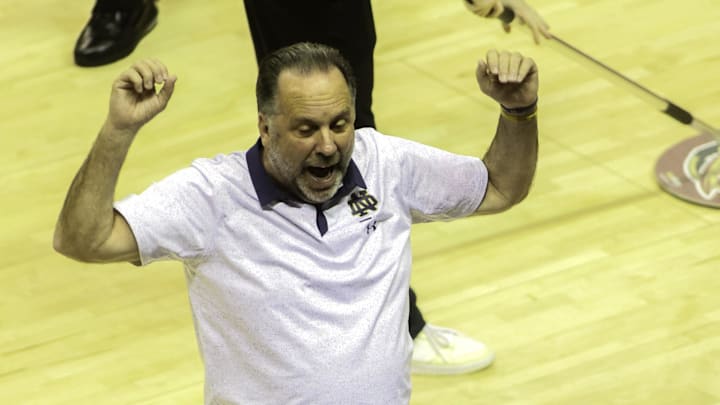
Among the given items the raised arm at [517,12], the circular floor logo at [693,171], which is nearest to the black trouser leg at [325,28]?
the raised arm at [517,12]

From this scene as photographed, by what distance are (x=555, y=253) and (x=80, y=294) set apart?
129 centimetres

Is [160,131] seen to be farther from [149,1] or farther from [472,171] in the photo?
[472,171]

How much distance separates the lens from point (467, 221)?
4578 mm

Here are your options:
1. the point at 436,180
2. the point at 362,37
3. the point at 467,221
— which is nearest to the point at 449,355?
the point at 467,221

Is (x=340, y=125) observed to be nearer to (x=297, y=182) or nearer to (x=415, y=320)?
(x=297, y=182)

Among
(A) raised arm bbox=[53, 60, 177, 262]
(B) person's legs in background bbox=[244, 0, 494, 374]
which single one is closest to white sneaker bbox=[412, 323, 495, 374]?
(B) person's legs in background bbox=[244, 0, 494, 374]

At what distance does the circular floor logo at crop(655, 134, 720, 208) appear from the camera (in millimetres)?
4566

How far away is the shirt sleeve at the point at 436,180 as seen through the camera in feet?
9.93

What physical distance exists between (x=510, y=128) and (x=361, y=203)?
12.9 inches

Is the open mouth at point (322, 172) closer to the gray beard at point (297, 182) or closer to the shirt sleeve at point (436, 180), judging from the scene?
the gray beard at point (297, 182)

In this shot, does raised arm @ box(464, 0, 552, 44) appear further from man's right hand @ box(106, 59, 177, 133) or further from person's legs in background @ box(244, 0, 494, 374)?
man's right hand @ box(106, 59, 177, 133)

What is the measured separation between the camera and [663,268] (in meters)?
4.22

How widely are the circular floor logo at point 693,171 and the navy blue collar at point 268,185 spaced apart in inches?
73.3

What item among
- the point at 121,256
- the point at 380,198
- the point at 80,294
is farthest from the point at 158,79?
the point at 80,294
